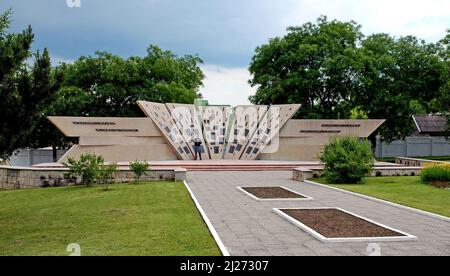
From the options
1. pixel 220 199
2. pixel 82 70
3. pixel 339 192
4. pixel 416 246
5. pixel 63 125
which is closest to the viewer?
pixel 416 246

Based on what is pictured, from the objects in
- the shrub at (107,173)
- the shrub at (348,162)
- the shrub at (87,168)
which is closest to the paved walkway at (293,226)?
the shrub at (348,162)

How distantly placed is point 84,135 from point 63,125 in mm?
1359

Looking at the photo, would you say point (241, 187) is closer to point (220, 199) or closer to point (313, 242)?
point (220, 199)

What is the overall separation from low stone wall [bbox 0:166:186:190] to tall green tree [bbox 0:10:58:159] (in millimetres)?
9197

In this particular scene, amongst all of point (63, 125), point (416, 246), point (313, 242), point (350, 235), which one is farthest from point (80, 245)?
point (63, 125)

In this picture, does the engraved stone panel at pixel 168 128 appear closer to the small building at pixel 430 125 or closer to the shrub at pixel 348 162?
the shrub at pixel 348 162

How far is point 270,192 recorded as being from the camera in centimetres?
1482

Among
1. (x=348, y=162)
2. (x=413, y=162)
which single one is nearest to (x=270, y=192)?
(x=348, y=162)

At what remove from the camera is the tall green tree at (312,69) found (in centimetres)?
3039

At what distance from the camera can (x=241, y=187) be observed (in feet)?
53.1

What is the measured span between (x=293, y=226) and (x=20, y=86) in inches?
241

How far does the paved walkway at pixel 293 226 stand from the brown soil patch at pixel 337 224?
42 cm

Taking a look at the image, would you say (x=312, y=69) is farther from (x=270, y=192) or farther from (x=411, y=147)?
(x=270, y=192)

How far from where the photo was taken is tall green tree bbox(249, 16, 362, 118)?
30391 millimetres
